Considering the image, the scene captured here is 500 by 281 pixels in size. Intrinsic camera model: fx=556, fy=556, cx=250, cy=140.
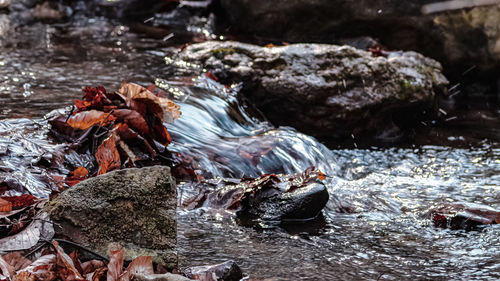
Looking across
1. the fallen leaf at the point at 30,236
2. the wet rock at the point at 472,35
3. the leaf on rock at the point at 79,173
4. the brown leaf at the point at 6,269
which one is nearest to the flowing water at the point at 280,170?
the leaf on rock at the point at 79,173

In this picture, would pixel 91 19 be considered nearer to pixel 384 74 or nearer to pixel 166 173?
pixel 384 74

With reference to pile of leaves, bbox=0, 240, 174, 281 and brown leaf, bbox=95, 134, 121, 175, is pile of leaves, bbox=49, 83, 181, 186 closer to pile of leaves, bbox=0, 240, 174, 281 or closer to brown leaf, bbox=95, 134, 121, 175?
brown leaf, bbox=95, 134, 121, 175

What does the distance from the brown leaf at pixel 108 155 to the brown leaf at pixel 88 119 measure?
18 cm

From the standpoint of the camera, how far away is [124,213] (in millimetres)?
2342

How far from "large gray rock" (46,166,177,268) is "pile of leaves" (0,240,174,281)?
0.25ft

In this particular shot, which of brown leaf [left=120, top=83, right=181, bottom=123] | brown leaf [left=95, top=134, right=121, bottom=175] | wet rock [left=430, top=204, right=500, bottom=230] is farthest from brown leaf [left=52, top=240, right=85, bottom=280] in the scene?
wet rock [left=430, top=204, right=500, bottom=230]

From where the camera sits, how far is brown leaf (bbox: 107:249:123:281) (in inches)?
83.7

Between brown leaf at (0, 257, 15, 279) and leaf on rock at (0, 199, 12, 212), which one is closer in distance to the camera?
brown leaf at (0, 257, 15, 279)

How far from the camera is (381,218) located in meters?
3.60

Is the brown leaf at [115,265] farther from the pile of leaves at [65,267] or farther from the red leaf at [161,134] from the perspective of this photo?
the red leaf at [161,134]

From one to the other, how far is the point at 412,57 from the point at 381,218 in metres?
3.89

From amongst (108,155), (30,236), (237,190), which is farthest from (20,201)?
(237,190)

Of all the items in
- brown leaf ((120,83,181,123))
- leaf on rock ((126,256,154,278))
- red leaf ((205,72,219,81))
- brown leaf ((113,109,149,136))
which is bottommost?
leaf on rock ((126,256,154,278))

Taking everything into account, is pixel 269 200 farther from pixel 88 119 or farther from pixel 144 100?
pixel 88 119
